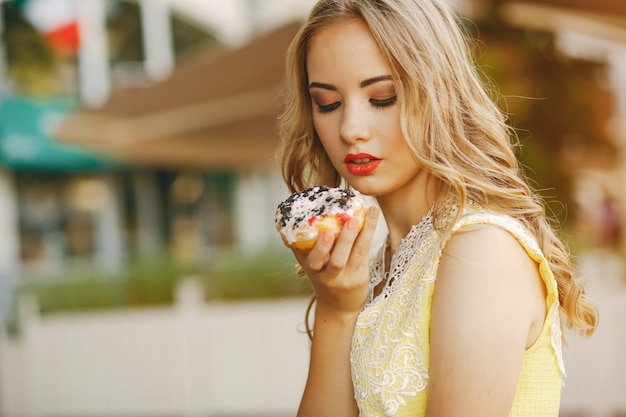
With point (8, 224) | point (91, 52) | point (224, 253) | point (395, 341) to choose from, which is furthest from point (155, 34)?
point (395, 341)

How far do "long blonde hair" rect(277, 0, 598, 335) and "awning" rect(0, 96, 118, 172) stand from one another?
1131 centimetres

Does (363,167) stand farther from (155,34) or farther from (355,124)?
(155,34)

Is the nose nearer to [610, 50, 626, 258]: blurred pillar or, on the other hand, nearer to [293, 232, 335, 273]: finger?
[293, 232, 335, 273]: finger

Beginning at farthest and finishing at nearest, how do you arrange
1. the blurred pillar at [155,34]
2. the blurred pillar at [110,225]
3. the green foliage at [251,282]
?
the blurred pillar at [155,34]
the blurred pillar at [110,225]
the green foliage at [251,282]

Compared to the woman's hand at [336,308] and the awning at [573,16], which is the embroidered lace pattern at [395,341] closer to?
the woman's hand at [336,308]

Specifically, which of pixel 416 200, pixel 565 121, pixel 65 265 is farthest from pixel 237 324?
pixel 65 265

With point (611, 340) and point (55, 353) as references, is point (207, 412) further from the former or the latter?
point (611, 340)

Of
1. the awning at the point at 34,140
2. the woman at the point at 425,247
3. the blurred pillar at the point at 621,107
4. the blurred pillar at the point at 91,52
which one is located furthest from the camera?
the blurred pillar at the point at 91,52

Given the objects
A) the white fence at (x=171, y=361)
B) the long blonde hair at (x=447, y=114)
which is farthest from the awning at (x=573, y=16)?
the long blonde hair at (x=447, y=114)

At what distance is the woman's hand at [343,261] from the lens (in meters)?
1.38

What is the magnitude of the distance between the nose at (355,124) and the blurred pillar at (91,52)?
44.4 ft

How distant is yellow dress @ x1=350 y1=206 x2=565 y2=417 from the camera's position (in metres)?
1.30

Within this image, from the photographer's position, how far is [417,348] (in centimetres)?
130

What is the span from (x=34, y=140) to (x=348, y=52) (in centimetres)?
1225
